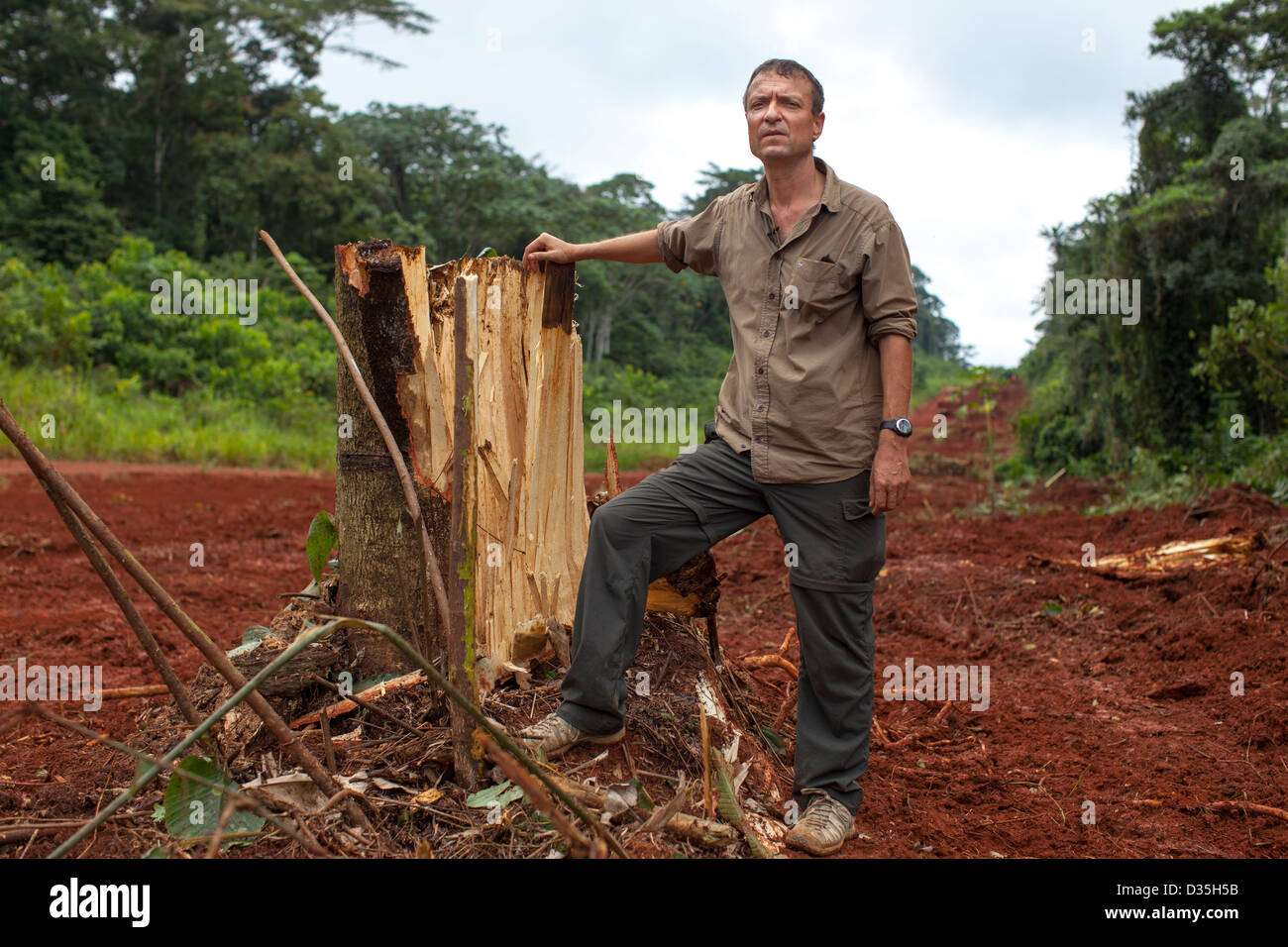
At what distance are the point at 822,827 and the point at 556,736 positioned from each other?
2.43 ft

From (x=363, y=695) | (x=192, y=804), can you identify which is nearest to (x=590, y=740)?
(x=363, y=695)

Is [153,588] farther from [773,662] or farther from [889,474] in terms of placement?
[773,662]

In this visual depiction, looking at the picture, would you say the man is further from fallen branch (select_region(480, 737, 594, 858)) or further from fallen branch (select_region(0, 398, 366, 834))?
fallen branch (select_region(480, 737, 594, 858))

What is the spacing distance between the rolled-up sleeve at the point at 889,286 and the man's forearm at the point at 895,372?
24 millimetres

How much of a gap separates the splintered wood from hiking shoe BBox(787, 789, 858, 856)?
93 cm

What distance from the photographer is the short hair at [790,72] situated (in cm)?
285

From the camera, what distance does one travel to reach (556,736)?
105 inches

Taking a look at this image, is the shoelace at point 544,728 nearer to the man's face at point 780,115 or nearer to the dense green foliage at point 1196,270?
the man's face at point 780,115

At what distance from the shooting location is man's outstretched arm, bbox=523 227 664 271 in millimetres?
3074

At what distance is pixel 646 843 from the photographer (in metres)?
2.37

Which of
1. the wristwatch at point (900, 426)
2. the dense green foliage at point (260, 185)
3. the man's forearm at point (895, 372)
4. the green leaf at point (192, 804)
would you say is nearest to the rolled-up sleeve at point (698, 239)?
the man's forearm at point (895, 372)

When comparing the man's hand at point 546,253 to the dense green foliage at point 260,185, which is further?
the dense green foliage at point 260,185
